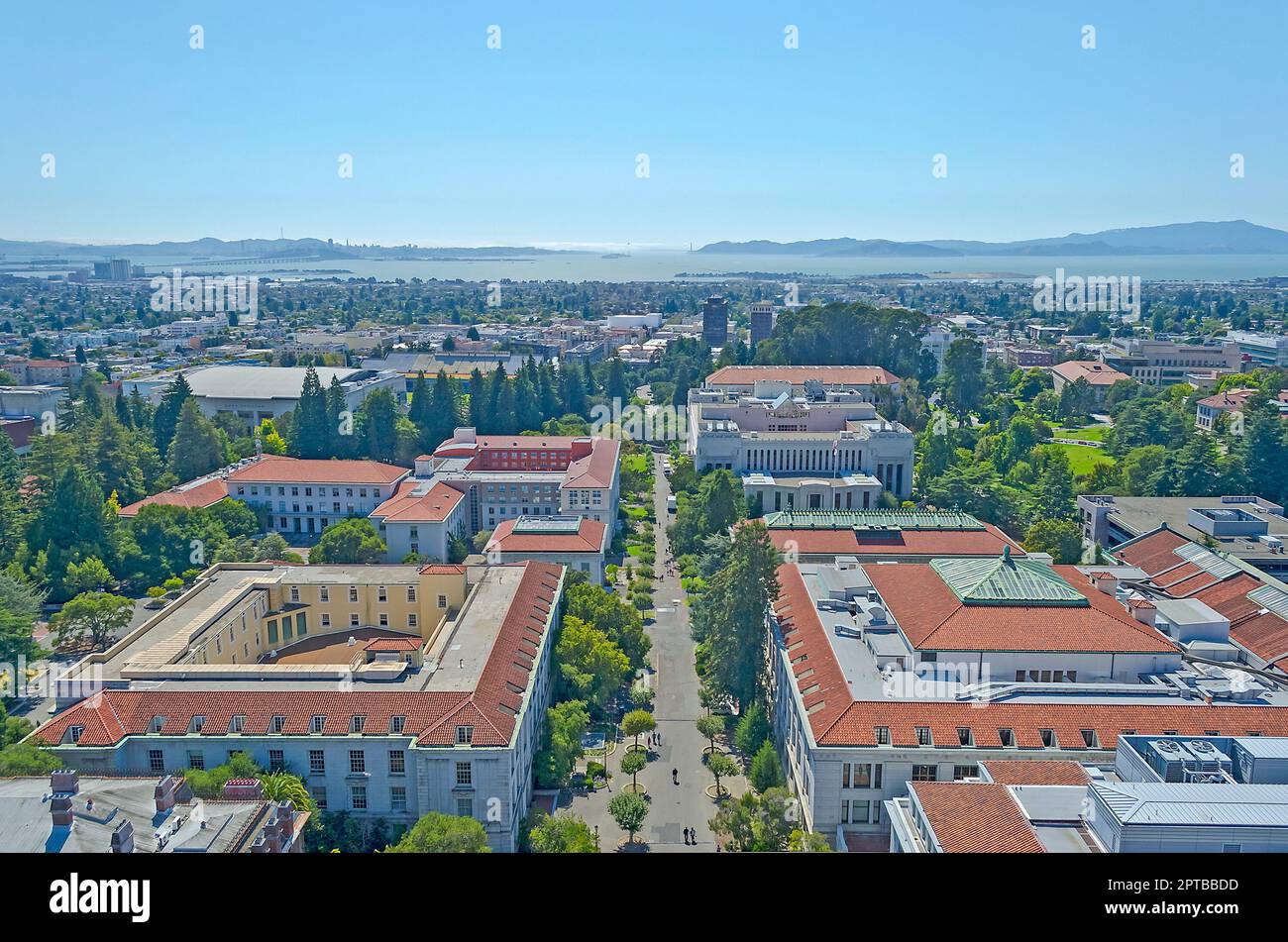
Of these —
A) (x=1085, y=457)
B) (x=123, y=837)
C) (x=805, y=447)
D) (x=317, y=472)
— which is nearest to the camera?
(x=123, y=837)

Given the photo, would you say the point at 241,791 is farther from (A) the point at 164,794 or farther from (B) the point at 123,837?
(B) the point at 123,837

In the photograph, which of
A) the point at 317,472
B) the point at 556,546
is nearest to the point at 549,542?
the point at 556,546

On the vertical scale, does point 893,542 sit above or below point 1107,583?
below

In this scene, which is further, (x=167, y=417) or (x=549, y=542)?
(x=167, y=417)
